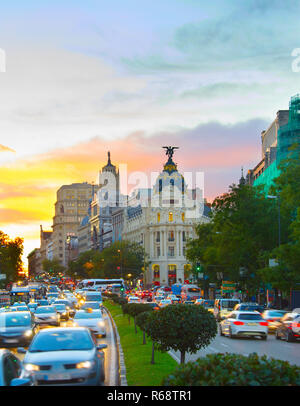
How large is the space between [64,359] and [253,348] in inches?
625

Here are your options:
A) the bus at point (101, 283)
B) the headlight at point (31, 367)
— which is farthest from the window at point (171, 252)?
the headlight at point (31, 367)

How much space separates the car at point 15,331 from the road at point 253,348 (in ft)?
19.3

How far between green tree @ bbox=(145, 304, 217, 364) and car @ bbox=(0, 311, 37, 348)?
36.6 ft

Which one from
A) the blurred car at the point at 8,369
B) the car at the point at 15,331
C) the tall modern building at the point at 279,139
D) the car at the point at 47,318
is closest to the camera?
the blurred car at the point at 8,369

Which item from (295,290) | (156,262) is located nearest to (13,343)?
(295,290)

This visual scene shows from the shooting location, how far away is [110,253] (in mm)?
154625

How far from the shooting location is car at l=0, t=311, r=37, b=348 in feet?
94.4

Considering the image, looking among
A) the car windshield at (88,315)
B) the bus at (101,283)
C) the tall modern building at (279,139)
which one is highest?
the tall modern building at (279,139)

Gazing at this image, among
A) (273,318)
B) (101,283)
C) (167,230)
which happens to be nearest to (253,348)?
(273,318)

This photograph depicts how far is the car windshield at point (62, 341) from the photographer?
15.9 metres

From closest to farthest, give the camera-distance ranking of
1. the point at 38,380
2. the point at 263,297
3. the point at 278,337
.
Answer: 1. the point at 38,380
2. the point at 278,337
3. the point at 263,297

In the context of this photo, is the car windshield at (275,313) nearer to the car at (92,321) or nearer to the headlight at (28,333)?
the car at (92,321)

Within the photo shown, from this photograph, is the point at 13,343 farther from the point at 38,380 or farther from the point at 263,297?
the point at 263,297
